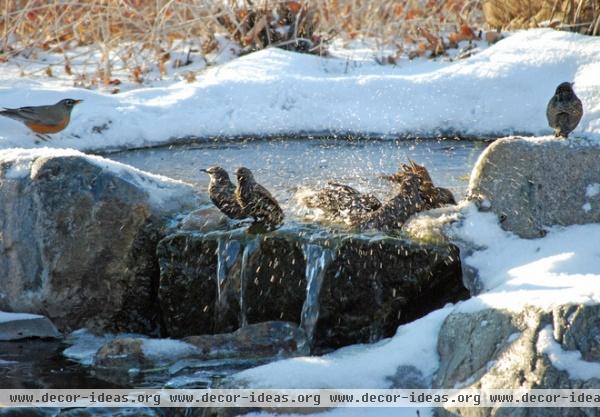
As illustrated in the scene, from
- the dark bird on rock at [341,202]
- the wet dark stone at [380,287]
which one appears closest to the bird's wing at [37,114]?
the dark bird on rock at [341,202]

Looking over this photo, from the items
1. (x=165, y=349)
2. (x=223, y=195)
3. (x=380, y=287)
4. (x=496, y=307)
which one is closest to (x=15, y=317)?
(x=165, y=349)

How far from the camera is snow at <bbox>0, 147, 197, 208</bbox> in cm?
586

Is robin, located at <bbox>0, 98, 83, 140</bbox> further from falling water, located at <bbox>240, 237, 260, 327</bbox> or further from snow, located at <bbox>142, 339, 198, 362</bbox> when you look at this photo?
snow, located at <bbox>142, 339, 198, 362</bbox>

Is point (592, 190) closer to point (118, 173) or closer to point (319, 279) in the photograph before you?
point (319, 279)

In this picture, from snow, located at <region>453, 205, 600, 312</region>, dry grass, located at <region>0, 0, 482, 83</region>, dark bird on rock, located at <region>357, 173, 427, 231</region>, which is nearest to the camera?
snow, located at <region>453, 205, 600, 312</region>

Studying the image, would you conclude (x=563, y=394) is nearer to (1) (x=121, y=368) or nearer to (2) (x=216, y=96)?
(1) (x=121, y=368)

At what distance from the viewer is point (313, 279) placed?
5305 millimetres

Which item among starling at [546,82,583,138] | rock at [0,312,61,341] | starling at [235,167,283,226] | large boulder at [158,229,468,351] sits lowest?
rock at [0,312,61,341]

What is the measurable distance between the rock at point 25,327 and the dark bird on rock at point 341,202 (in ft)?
5.80

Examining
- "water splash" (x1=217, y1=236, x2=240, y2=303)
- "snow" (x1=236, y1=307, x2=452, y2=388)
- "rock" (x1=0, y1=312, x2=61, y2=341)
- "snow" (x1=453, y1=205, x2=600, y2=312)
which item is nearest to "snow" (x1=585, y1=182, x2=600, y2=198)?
"snow" (x1=453, y1=205, x2=600, y2=312)

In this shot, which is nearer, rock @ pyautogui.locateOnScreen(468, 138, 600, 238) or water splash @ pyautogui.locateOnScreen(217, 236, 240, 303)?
rock @ pyautogui.locateOnScreen(468, 138, 600, 238)

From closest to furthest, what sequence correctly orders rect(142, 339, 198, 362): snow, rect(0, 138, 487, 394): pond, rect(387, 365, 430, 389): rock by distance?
rect(387, 365, 430, 389): rock → rect(0, 138, 487, 394): pond → rect(142, 339, 198, 362): snow

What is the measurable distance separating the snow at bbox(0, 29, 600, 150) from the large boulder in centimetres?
332

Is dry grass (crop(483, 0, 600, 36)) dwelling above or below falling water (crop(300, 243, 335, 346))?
above
